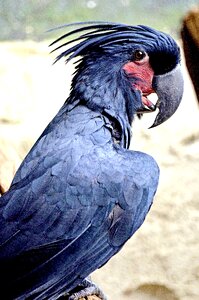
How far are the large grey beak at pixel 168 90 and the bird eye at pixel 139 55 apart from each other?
62 millimetres

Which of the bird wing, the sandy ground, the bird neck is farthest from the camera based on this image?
the sandy ground

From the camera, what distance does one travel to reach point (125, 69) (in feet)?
5.51

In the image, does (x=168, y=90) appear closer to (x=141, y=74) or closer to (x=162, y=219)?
(x=141, y=74)

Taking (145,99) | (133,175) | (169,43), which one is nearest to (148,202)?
(133,175)

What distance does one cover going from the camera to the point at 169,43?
1662 millimetres

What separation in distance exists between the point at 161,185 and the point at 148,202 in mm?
892

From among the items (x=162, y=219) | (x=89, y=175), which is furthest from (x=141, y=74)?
(x=162, y=219)

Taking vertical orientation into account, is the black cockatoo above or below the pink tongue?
below

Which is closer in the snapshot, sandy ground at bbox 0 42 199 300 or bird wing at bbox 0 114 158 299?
bird wing at bbox 0 114 158 299

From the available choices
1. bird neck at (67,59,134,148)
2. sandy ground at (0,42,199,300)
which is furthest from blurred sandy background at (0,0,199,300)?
bird neck at (67,59,134,148)

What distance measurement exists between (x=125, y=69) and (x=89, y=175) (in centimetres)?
28

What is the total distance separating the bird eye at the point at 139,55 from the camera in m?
1.67

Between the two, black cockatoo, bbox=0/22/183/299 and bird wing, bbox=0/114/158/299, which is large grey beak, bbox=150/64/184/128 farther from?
bird wing, bbox=0/114/158/299

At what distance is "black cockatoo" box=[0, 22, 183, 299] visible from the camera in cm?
151
